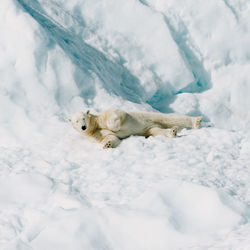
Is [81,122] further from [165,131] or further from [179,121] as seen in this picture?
[179,121]

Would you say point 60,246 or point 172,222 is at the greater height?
point 60,246

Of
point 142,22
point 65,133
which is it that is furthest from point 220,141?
point 142,22

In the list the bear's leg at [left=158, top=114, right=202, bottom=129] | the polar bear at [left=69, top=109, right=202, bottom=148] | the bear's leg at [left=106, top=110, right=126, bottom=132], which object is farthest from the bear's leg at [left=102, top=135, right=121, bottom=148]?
the bear's leg at [left=158, top=114, right=202, bottom=129]

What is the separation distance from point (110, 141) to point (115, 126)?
0.28 meters

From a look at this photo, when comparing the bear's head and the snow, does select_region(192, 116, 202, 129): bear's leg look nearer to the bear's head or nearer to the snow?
the snow

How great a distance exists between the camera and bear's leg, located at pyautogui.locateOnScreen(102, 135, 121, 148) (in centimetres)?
492

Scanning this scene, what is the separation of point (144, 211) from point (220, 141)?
6.71 ft

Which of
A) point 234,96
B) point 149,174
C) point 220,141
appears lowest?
point 234,96

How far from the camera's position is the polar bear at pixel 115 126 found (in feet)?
16.8

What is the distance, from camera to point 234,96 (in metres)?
8.32

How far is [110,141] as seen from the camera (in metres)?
4.96

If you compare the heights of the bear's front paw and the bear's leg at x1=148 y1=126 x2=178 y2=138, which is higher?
the bear's front paw

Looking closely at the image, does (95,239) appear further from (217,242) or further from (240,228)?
(240,228)

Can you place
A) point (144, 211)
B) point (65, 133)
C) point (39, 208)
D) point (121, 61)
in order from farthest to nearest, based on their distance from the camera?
point (121, 61) < point (65, 133) < point (39, 208) < point (144, 211)
